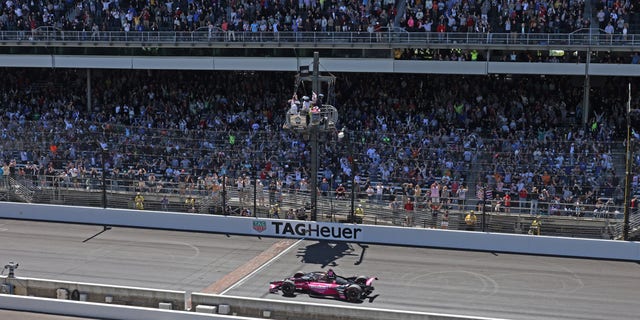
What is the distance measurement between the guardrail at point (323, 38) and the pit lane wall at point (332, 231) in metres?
12.4

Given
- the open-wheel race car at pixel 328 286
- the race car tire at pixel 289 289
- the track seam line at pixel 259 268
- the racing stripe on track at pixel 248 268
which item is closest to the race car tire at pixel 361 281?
the open-wheel race car at pixel 328 286

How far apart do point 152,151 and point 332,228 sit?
8.62 m

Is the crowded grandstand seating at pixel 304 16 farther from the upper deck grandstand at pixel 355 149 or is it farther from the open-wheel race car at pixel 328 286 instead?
the open-wheel race car at pixel 328 286

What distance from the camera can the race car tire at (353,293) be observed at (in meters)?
20.9

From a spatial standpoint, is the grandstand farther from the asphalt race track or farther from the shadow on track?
the asphalt race track

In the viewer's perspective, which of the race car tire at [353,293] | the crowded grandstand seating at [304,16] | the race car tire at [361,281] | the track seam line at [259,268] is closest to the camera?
the race car tire at [353,293]

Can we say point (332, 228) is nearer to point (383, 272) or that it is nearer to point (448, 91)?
point (383, 272)

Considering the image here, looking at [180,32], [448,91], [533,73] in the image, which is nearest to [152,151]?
[180,32]

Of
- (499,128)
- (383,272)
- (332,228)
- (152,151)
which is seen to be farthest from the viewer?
(499,128)

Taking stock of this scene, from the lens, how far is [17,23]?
43.5 meters

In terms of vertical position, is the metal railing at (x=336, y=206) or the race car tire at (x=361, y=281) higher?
the metal railing at (x=336, y=206)

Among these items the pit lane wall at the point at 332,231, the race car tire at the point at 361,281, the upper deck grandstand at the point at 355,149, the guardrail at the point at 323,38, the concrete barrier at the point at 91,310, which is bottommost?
the concrete barrier at the point at 91,310

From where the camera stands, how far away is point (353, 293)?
68.7 ft

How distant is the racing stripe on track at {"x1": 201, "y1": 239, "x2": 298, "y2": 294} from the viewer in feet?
73.2
